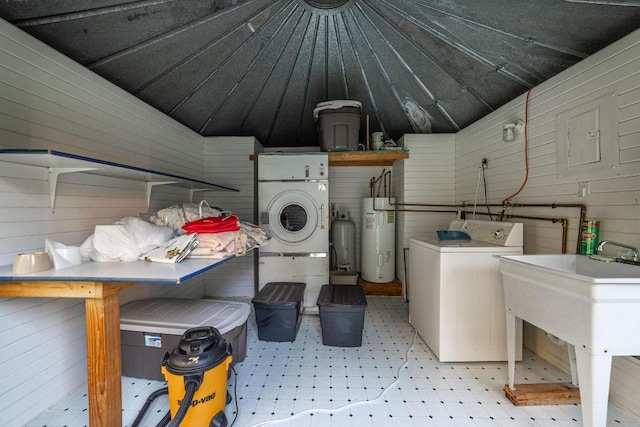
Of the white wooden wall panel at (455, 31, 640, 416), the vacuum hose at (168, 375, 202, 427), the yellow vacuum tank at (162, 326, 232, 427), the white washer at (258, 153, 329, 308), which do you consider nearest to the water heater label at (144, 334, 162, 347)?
the yellow vacuum tank at (162, 326, 232, 427)

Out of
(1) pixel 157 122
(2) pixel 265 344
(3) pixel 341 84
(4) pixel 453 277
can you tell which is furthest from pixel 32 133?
(4) pixel 453 277

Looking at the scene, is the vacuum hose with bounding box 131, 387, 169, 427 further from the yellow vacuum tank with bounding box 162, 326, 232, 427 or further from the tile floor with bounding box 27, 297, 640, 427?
the yellow vacuum tank with bounding box 162, 326, 232, 427

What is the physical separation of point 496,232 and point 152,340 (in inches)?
118

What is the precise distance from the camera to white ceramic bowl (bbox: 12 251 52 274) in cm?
132

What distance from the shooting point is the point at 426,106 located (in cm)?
328

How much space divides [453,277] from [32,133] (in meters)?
3.22

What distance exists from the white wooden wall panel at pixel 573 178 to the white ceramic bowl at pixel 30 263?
11.4ft

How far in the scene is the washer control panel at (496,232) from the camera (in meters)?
2.22

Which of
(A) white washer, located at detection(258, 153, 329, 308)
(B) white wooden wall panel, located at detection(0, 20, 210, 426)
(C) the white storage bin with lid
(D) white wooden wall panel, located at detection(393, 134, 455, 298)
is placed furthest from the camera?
(D) white wooden wall panel, located at detection(393, 134, 455, 298)

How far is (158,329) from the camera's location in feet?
6.36

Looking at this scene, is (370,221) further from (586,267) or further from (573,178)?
(586,267)

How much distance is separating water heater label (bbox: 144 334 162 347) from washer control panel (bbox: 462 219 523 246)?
9.41 feet

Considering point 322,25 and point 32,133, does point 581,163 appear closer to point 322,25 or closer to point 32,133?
point 322,25

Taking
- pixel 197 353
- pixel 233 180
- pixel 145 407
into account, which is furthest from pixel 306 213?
pixel 145 407
